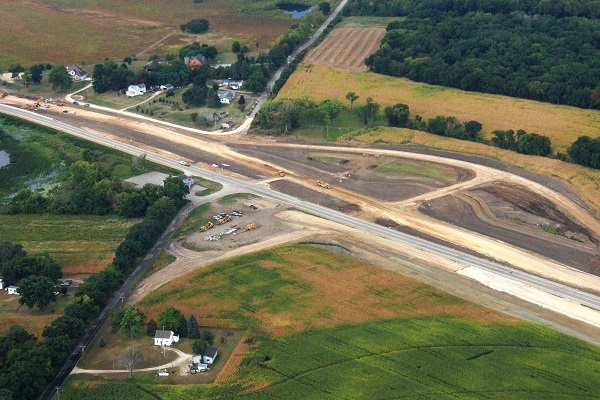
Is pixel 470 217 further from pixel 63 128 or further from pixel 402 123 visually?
pixel 63 128

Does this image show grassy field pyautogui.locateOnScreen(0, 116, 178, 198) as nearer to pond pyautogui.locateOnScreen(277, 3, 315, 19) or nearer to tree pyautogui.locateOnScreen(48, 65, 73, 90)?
tree pyautogui.locateOnScreen(48, 65, 73, 90)

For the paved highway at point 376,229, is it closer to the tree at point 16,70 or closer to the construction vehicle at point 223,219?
the construction vehicle at point 223,219

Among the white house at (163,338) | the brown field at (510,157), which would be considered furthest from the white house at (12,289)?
the brown field at (510,157)

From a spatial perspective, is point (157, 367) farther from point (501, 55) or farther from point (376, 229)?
point (501, 55)

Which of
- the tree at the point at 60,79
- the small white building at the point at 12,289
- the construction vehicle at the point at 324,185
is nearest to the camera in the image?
the small white building at the point at 12,289

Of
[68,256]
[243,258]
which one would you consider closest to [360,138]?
[243,258]

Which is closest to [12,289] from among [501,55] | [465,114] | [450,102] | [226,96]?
[226,96]
